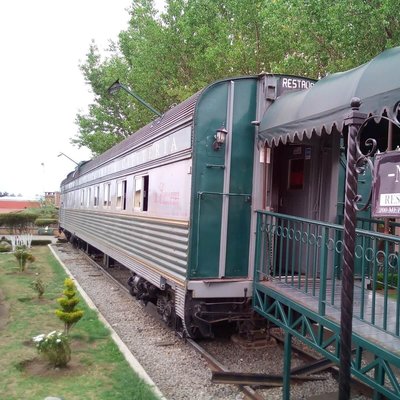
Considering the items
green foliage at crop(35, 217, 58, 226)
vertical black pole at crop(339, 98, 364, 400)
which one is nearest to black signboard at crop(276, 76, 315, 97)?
vertical black pole at crop(339, 98, 364, 400)

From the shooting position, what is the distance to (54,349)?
539cm

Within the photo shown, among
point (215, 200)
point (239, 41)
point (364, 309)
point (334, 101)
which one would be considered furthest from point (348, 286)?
point (239, 41)

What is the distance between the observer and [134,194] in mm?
9305

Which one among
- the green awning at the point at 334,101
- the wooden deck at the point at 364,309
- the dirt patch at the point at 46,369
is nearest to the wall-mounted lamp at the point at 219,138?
the green awning at the point at 334,101

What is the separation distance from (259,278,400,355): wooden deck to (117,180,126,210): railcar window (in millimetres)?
5252

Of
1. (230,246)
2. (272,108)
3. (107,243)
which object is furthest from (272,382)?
(107,243)

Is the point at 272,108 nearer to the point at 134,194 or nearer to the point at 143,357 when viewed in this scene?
the point at 143,357

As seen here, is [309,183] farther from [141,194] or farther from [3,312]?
[3,312]

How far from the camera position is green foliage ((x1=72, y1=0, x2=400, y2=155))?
1000 cm

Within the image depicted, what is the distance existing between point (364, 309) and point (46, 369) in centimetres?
356

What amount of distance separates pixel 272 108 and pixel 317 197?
4.71 feet

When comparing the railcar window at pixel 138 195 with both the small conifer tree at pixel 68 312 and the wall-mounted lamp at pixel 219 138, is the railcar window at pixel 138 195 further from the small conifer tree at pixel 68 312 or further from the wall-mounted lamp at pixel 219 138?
the wall-mounted lamp at pixel 219 138

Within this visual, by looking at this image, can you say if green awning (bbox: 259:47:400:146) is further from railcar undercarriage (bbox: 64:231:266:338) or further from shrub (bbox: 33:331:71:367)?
shrub (bbox: 33:331:71:367)

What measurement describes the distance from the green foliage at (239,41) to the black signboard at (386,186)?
7391 millimetres
